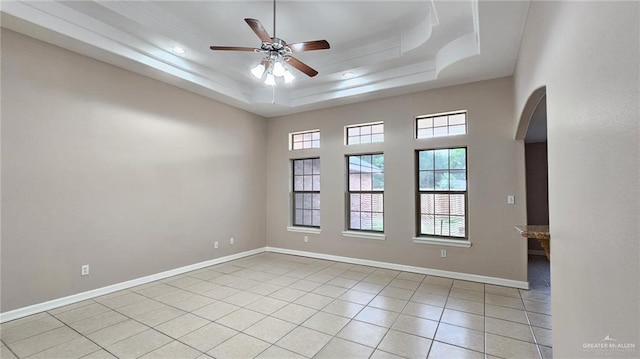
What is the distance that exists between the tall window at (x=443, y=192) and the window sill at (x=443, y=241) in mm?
147

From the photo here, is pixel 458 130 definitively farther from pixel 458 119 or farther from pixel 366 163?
pixel 366 163

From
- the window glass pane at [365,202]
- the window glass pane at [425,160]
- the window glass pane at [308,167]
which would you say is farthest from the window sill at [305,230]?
the window glass pane at [425,160]

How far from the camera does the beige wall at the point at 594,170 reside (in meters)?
0.84

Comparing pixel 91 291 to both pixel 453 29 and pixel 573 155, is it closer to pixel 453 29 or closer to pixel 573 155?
pixel 573 155

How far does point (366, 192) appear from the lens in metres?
5.56

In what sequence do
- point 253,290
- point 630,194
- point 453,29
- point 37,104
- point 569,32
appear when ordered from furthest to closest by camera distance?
point 253,290 < point 453,29 < point 37,104 < point 569,32 < point 630,194

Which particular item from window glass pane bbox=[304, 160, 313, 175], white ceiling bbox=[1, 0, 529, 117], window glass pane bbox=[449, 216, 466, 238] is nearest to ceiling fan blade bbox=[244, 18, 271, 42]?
white ceiling bbox=[1, 0, 529, 117]

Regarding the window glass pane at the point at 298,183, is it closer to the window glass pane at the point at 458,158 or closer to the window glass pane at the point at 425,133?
the window glass pane at the point at 425,133

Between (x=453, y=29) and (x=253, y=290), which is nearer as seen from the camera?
(x=453, y=29)

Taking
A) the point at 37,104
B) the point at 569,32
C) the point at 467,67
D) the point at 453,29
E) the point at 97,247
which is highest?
the point at 453,29

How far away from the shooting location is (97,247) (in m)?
3.80

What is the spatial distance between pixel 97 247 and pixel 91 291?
0.57 metres

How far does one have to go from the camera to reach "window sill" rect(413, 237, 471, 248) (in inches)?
178

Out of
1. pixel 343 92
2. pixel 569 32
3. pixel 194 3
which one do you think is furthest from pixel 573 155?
pixel 343 92
